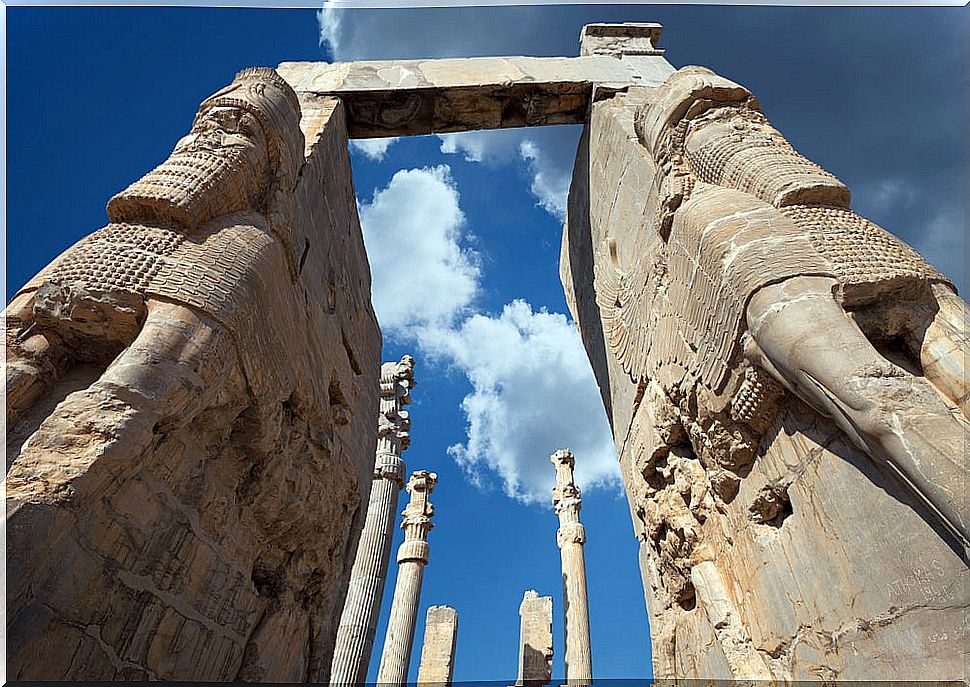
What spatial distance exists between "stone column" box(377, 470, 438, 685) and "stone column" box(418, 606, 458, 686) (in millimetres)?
2047

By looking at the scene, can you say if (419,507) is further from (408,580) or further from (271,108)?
(271,108)

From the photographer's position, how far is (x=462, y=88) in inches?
201

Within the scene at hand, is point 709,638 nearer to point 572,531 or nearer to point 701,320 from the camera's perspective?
point 701,320

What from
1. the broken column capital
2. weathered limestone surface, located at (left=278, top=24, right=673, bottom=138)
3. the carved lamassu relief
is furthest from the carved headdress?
the broken column capital

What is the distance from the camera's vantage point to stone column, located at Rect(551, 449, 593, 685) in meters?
11.9

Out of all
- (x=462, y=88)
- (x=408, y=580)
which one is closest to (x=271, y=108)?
(x=462, y=88)

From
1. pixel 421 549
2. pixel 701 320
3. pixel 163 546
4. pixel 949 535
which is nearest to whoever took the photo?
pixel 949 535

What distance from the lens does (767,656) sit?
280 cm

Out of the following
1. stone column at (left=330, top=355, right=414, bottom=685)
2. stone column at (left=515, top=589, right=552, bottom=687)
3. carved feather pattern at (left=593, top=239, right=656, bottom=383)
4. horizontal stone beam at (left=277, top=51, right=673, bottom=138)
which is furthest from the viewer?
stone column at (left=515, top=589, right=552, bottom=687)

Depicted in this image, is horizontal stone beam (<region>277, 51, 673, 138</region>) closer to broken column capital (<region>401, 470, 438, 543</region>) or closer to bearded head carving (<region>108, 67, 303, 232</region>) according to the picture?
bearded head carving (<region>108, 67, 303, 232</region>)

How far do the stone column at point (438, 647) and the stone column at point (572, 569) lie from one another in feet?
8.56

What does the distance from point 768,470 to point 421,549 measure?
11012 millimetres

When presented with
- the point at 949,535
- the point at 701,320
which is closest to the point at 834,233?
the point at 701,320

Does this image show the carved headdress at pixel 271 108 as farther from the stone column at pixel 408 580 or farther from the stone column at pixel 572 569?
the stone column at pixel 572 569
